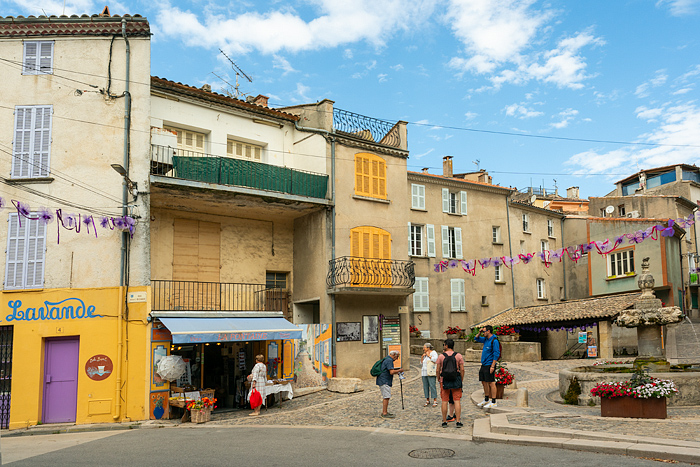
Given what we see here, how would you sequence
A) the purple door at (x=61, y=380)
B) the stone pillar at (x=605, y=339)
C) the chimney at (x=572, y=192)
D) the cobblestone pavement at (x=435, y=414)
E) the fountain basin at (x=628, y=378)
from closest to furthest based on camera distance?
1. the cobblestone pavement at (x=435, y=414)
2. the fountain basin at (x=628, y=378)
3. the purple door at (x=61, y=380)
4. the stone pillar at (x=605, y=339)
5. the chimney at (x=572, y=192)

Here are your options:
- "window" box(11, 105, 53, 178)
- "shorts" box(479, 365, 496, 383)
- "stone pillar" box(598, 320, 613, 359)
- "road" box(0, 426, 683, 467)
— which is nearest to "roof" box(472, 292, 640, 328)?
"stone pillar" box(598, 320, 613, 359)

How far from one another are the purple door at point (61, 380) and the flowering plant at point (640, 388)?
482 inches

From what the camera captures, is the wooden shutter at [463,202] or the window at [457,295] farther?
the wooden shutter at [463,202]

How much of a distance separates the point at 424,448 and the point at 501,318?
20.0 m

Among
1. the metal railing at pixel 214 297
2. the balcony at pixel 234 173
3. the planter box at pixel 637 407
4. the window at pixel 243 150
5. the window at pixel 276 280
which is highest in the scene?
the window at pixel 243 150

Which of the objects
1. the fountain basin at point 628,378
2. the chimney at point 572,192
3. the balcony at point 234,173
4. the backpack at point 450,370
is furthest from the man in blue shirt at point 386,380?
the chimney at point 572,192

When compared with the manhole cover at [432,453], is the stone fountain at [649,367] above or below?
above

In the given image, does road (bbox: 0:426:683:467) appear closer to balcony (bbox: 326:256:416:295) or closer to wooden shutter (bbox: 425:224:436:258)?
balcony (bbox: 326:256:416:295)

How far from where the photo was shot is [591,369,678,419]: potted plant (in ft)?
33.9

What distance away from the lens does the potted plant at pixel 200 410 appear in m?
14.2

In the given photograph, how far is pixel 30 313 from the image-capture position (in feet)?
48.1

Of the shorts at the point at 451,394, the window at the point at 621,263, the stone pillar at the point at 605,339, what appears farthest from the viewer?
the window at the point at 621,263

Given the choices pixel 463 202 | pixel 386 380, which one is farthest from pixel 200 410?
pixel 463 202

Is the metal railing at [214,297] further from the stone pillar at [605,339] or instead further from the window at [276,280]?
the stone pillar at [605,339]
